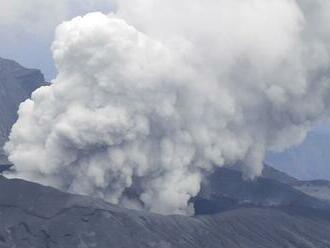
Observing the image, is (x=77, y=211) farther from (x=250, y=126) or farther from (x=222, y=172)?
(x=222, y=172)

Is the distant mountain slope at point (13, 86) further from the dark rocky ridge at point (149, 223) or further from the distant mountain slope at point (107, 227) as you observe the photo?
the distant mountain slope at point (107, 227)

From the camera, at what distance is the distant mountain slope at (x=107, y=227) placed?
225ft

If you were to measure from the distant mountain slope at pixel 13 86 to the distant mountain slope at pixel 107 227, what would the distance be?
7261 centimetres

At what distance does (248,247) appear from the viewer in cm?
7700

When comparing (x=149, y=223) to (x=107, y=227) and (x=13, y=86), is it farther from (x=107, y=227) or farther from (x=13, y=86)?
(x=13, y=86)

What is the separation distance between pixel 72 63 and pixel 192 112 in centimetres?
1517

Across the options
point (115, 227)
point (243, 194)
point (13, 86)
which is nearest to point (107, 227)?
point (115, 227)

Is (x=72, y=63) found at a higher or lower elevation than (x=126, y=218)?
higher

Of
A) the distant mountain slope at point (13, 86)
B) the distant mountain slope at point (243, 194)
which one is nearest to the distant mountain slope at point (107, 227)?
the distant mountain slope at point (243, 194)

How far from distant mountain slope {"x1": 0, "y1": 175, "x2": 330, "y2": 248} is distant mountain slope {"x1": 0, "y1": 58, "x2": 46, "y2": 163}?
2859 inches

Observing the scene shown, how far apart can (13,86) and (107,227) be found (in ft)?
346

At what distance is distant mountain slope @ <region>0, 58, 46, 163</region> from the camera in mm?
153625

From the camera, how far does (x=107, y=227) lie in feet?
233

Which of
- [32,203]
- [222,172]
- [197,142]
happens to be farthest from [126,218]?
[222,172]
